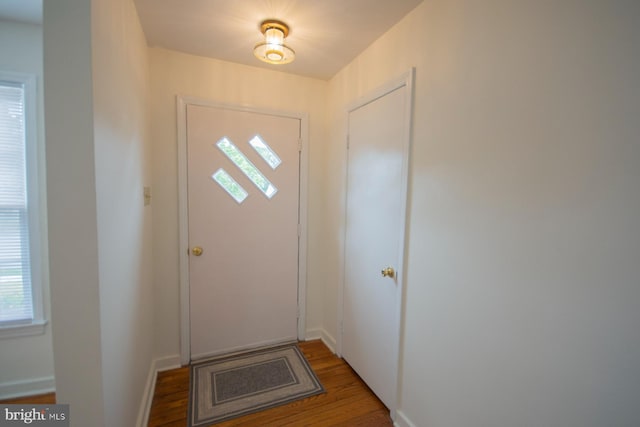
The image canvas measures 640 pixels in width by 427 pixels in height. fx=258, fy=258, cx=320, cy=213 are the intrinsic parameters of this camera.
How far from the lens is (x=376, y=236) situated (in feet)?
6.05

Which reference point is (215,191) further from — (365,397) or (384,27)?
(365,397)

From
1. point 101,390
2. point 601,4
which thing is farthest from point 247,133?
point 601,4

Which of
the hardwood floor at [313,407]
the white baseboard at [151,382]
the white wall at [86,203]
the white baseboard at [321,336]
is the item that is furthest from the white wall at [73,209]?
the white baseboard at [321,336]

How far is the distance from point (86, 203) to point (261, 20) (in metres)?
1.44

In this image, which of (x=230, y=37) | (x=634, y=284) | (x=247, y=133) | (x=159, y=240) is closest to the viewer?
(x=634, y=284)

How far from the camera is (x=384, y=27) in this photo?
167 cm

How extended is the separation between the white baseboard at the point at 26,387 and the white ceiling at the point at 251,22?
2.46 meters

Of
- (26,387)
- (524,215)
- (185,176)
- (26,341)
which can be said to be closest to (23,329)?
(26,341)

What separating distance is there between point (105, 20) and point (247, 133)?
123 centimetres

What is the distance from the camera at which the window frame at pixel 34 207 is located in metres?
1.76

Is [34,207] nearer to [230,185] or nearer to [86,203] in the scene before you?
[230,185]

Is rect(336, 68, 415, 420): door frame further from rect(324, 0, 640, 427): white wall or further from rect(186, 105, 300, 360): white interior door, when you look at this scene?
rect(186, 105, 300, 360): white interior door

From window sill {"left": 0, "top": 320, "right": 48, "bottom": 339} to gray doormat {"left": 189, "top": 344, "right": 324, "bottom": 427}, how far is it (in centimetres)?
110

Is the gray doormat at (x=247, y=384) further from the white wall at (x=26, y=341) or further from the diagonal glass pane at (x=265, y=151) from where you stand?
the diagonal glass pane at (x=265, y=151)
